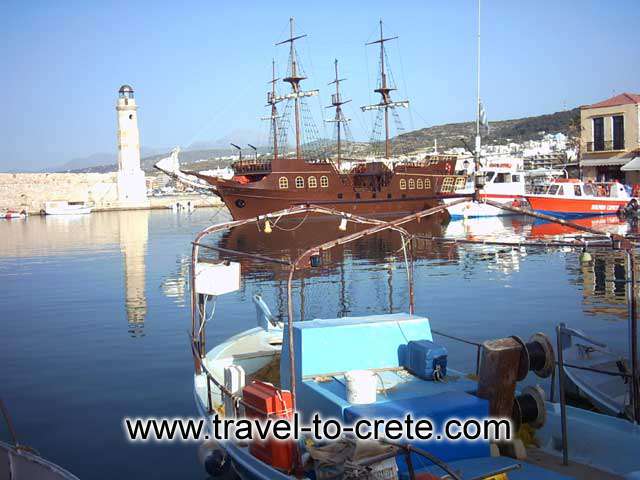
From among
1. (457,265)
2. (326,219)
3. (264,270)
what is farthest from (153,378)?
(326,219)

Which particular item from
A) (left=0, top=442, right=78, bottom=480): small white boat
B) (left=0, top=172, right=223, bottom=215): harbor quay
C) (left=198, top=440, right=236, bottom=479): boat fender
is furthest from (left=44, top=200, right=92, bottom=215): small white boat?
(left=0, top=442, right=78, bottom=480): small white boat

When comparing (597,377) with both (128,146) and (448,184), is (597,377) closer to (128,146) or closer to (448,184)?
(448,184)

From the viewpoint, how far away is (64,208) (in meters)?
98.4

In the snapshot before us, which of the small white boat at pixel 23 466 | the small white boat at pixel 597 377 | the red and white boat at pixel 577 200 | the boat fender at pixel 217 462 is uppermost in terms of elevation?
the red and white boat at pixel 577 200

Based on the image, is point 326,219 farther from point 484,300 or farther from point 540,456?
point 540,456

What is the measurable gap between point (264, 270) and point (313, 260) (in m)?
23.5

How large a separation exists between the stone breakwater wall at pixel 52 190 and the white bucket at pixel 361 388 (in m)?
106

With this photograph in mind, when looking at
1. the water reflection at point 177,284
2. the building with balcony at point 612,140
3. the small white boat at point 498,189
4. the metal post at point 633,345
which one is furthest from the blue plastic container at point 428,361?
the building with balcony at point 612,140

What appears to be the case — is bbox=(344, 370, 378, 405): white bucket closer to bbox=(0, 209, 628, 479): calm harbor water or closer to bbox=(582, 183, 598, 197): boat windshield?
bbox=(0, 209, 628, 479): calm harbor water

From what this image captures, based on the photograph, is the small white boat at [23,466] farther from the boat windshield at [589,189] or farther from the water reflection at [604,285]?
the boat windshield at [589,189]

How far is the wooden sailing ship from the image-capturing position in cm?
5991

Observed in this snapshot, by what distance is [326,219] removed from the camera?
66.1m

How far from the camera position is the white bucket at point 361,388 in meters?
7.73

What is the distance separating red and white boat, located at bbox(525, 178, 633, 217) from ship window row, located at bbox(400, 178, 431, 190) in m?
18.9
